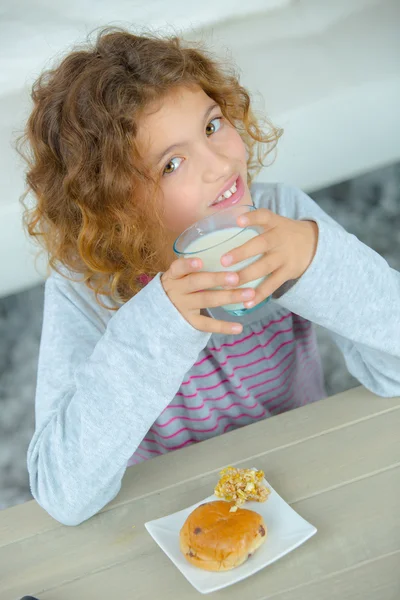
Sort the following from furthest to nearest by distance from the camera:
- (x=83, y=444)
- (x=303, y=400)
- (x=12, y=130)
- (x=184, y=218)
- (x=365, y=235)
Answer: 1. (x=365, y=235)
2. (x=12, y=130)
3. (x=303, y=400)
4. (x=184, y=218)
5. (x=83, y=444)

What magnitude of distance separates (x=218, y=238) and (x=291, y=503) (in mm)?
330

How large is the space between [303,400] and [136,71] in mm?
653

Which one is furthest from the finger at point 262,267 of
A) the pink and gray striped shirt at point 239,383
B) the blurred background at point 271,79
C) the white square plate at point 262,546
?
the blurred background at point 271,79

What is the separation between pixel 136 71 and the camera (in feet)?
3.67

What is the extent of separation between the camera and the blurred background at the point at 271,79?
205cm

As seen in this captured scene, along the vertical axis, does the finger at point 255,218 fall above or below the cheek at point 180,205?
above

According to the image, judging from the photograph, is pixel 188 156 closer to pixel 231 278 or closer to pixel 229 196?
pixel 229 196

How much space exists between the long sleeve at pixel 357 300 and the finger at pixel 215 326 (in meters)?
0.11

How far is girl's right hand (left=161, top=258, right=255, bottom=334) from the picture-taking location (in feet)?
2.79

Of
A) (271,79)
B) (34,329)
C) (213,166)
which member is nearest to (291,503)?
Result: (213,166)

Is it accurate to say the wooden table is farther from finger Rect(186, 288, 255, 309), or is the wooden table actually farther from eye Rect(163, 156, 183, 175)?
eye Rect(163, 156, 183, 175)

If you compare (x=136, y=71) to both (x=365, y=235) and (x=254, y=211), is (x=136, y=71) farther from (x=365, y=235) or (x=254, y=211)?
(x=365, y=235)

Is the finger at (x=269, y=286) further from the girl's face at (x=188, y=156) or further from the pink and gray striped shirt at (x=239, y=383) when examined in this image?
the pink and gray striped shirt at (x=239, y=383)

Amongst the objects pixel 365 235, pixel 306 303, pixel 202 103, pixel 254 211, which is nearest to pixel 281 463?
pixel 306 303
